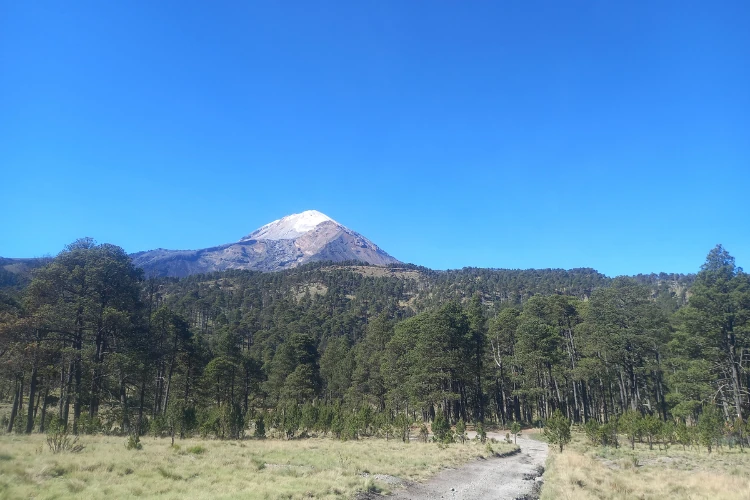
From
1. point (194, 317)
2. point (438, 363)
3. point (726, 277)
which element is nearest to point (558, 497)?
point (438, 363)

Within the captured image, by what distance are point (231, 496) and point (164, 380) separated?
40.2m

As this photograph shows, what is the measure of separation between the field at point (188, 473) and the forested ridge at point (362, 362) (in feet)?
32.3

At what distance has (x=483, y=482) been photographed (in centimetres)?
1888

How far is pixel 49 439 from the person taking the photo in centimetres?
1789

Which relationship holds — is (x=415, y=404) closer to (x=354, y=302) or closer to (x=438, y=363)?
(x=438, y=363)

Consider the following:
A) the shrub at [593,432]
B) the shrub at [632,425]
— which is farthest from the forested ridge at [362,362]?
the shrub at [593,432]

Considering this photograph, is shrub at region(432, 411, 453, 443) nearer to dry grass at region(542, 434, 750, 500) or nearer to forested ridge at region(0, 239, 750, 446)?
forested ridge at region(0, 239, 750, 446)

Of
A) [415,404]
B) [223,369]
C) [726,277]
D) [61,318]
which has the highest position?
[726,277]

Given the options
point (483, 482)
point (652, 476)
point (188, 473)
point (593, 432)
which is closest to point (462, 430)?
point (593, 432)

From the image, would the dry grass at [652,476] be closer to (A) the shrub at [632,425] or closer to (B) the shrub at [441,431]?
(A) the shrub at [632,425]

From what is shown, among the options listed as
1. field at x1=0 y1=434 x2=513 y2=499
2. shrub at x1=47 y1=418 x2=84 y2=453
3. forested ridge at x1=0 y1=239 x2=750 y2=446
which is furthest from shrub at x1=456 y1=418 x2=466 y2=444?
shrub at x1=47 y1=418 x2=84 y2=453

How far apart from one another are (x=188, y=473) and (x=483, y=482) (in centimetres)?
1266

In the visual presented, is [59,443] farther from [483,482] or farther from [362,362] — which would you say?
[362,362]

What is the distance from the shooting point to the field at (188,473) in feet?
39.1
